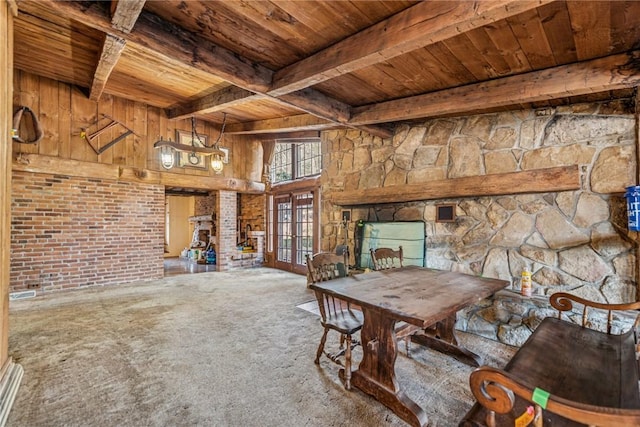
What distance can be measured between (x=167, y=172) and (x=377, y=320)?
5521 millimetres

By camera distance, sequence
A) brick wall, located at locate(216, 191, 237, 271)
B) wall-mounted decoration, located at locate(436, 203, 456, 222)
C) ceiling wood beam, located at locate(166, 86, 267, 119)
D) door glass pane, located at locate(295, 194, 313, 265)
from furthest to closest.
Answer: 1. brick wall, located at locate(216, 191, 237, 271)
2. door glass pane, located at locate(295, 194, 313, 265)
3. ceiling wood beam, located at locate(166, 86, 267, 119)
4. wall-mounted decoration, located at locate(436, 203, 456, 222)

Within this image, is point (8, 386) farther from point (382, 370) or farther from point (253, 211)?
point (253, 211)

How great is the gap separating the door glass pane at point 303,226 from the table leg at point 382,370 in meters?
4.06

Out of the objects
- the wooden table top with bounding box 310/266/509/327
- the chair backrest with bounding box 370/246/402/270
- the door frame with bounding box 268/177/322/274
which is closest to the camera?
the wooden table top with bounding box 310/266/509/327

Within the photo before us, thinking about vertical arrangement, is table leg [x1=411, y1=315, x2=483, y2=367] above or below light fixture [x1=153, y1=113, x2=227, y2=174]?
below

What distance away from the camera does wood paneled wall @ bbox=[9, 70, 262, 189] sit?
4418 millimetres

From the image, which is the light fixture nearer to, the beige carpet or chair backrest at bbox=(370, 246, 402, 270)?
the beige carpet

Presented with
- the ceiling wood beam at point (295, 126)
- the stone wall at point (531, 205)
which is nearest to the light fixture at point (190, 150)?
the ceiling wood beam at point (295, 126)

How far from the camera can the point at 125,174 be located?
5273 millimetres

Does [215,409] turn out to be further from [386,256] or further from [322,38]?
[322,38]

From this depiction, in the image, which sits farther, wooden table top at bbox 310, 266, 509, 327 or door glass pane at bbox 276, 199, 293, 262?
door glass pane at bbox 276, 199, 293, 262

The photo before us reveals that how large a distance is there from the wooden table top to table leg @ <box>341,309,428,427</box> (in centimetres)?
14

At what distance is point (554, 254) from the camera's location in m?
2.64

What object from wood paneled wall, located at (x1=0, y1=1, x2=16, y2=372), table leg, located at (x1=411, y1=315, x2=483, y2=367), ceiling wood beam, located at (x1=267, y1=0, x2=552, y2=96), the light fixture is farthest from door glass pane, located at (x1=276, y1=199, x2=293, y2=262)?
wood paneled wall, located at (x1=0, y1=1, x2=16, y2=372)
